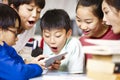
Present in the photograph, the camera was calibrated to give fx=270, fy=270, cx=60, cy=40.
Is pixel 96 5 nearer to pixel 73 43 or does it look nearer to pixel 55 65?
pixel 73 43

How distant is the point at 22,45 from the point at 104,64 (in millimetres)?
1308

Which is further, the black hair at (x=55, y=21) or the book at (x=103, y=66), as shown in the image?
the black hair at (x=55, y=21)

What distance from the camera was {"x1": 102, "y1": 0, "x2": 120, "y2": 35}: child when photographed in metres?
1.23

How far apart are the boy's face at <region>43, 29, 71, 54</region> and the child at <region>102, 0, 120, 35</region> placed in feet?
1.21

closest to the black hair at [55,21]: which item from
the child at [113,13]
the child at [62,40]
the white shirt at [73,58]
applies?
the child at [62,40]

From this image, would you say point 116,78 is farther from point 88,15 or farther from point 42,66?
point 88,15

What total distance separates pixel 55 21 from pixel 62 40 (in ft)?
0.40

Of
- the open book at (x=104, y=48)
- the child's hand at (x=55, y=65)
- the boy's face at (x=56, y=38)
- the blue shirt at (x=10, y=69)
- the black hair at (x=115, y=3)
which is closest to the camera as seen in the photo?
the open book at (x=104, y=48)

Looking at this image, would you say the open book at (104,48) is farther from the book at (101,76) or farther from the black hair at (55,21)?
the black hair at (55,21)

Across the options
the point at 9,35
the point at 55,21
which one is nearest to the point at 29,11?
the point at 55,21

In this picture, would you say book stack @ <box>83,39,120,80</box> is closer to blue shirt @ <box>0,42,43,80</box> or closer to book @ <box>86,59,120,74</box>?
book @ <box>86,59,120,74</box>

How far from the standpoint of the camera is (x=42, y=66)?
125 cm

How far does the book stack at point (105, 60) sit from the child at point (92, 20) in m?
0.67

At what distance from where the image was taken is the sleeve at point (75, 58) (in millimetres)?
1478
